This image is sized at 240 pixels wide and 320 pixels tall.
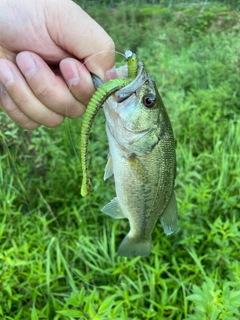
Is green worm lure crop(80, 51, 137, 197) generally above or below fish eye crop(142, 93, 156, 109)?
above

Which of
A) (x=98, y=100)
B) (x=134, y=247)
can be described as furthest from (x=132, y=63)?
(x=134, y=247)

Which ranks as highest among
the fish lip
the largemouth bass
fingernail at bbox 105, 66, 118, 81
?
the fish lip

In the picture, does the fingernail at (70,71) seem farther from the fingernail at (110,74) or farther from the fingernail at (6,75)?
the fingernail at (6,75)

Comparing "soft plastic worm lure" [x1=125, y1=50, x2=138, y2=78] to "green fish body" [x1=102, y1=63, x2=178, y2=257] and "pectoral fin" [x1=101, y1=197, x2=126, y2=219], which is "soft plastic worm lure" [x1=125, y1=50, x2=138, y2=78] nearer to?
"green fish body" [x1=102, y1=63, x2=178, y2=257]

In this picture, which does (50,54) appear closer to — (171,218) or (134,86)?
(134,86)

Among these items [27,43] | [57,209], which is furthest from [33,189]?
[27,43]

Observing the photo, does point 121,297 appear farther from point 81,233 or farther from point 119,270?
point 81,233

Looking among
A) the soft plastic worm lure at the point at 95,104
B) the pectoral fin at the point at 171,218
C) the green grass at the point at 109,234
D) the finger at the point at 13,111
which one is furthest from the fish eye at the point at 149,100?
the green grass at the point at 109,234

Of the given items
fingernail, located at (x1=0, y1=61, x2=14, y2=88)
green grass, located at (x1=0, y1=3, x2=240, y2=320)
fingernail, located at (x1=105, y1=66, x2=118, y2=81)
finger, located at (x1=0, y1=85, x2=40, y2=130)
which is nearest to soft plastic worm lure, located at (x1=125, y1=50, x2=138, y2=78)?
fingernail, located at (x1=105, y1=66, x2=118, y2=81)
